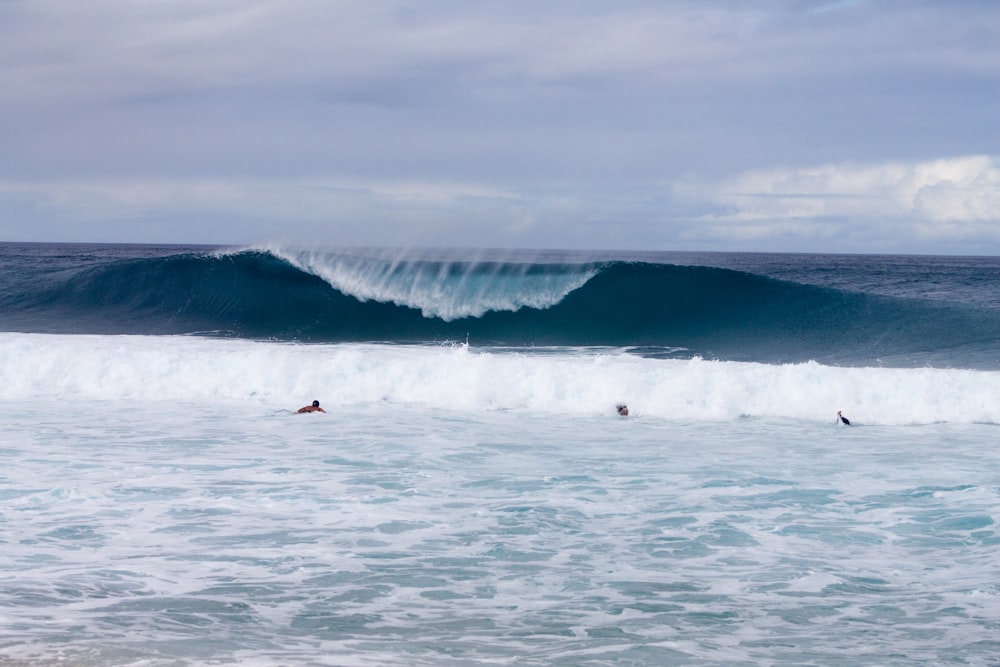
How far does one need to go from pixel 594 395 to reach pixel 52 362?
30.9ft

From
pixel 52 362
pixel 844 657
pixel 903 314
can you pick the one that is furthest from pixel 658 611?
pixel 903 314

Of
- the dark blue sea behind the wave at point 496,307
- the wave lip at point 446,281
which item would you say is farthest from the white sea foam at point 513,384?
the wave lip at point 446,281

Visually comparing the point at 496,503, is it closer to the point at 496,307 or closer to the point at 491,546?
the point at 491,546

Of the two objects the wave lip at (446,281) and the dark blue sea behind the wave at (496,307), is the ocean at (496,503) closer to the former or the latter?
the dark blue sea behind the wave at (496,307)

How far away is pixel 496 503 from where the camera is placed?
8.75m

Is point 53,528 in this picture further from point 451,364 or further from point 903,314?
point 903,314

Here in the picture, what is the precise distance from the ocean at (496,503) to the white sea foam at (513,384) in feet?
0.17

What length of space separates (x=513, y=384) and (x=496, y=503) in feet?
20.0

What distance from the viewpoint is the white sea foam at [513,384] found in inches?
550

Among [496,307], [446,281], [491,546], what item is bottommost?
[491,546]

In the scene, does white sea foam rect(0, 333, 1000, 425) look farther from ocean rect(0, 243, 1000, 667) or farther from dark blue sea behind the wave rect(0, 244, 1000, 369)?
dark blue sea behind the wave rect(0, 244, 1000, 369)

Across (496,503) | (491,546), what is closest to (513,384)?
(496,503)

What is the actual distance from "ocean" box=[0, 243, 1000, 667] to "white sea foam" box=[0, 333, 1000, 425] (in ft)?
0.17

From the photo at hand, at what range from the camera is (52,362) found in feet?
51.4
